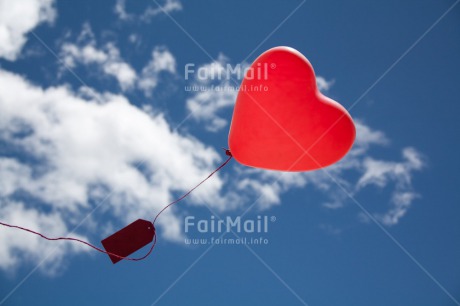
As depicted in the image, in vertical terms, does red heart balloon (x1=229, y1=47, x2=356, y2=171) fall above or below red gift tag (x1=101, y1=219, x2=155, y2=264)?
above

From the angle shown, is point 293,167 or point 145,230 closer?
point 145,230

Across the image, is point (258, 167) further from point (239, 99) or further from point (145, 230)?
point (145, 230)

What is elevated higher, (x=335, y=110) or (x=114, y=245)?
(x=335, y=110)

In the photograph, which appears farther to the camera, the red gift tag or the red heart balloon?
the red heart balloon

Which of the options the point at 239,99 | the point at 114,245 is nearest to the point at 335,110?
the point at 239,99
